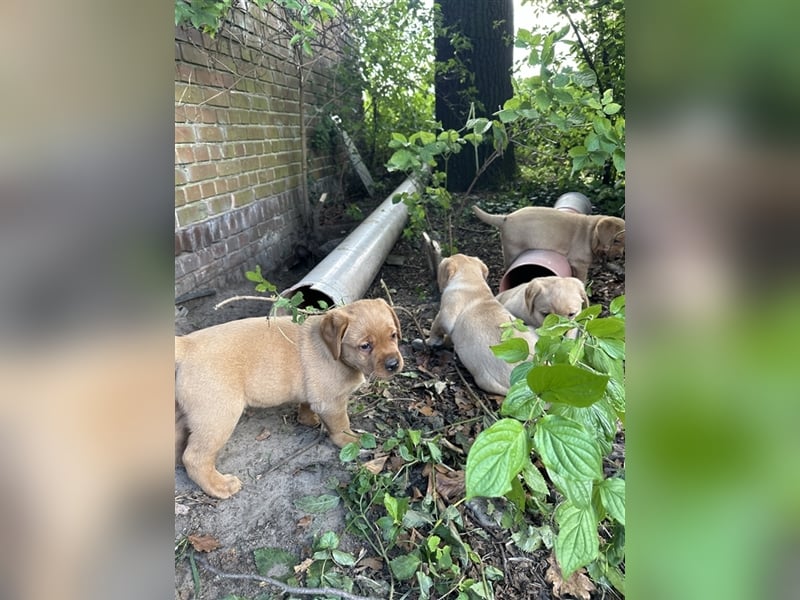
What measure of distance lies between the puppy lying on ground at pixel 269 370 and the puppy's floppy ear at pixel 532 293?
0.97m

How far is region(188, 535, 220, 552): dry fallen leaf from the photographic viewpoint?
1805 millimetres

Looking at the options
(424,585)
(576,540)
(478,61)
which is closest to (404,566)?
(424,585)

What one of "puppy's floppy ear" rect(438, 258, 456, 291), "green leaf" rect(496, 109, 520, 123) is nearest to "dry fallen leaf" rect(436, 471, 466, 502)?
"puppy's floppy ear" rect(438, 258, 456, 291)

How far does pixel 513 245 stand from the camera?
4375 mm

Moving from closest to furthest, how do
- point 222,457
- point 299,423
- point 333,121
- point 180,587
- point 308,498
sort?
point 180,587 → point 308,498 → point 222,457 → point 299,423 → point 333,121

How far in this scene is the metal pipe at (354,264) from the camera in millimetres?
3174

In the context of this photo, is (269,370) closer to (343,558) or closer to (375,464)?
(375,464)

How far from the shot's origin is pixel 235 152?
168 inches

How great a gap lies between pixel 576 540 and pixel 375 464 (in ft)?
4.18

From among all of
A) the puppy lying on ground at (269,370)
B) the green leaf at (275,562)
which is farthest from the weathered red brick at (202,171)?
the green leaf at (275,562)
